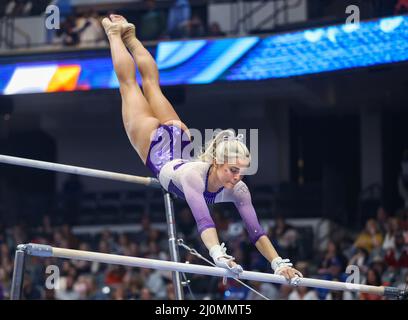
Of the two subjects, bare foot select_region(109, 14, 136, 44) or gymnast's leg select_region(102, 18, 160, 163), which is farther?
bare foot select_region(109, 14, 136, 44)

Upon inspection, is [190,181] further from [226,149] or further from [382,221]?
[382,221]

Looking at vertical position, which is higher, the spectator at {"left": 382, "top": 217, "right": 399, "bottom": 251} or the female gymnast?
the female gymnast

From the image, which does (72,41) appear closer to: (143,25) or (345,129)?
(143,25)

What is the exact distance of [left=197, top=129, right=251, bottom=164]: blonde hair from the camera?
18.8ft

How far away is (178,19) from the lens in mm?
12359

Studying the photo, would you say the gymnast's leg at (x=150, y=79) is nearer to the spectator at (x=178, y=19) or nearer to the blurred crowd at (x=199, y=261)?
the blurred crowd at (x=199, y=261)

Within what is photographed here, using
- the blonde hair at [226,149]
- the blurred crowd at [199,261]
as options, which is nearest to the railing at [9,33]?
the blurred crowd at [199,261]

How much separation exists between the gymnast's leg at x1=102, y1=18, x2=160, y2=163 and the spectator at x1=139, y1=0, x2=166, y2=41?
5535 mm

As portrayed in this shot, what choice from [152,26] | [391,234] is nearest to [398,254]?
[391,234]

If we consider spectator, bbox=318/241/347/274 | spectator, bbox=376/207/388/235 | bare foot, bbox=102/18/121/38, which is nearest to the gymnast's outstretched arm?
bare foot, bbox=102/18/121/38

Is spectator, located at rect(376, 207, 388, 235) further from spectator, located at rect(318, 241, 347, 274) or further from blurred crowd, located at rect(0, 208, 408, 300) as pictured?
spectator, located at rect(318, 241, 347, 274)

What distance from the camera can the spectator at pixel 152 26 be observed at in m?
12.4

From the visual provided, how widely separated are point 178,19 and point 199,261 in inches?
121
